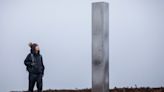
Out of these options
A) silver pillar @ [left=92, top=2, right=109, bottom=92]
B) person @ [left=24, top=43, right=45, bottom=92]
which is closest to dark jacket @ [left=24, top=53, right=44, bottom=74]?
person @ [left=24, top=43, right=45, bottom=92]

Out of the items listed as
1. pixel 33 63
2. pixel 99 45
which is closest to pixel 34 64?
pixel 33 63

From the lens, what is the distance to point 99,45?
6.18 m

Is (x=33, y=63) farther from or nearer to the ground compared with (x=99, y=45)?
nearer to the ground

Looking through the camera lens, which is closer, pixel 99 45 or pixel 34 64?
pixel 99 45

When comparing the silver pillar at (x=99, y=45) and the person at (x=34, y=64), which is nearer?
the silver pillar at (x=99, y=45)

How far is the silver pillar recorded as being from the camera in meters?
6.16

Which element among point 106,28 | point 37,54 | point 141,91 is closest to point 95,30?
point 106,28

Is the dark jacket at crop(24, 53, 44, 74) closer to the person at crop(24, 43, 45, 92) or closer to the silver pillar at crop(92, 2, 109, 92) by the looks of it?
the person at crop(24, 43, 45, 92)

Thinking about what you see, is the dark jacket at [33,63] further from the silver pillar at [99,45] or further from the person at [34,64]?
the silver pillar at [99,45]

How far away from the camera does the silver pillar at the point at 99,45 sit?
20.2ft

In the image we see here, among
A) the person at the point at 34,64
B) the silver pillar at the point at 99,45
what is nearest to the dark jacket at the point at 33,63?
the person at the point at 34,64

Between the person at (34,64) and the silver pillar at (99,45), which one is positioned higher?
the silver pillar at (99,45)

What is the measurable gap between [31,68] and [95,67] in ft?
15.5

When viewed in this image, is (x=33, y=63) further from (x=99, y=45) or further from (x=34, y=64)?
(x=99, y=45)
